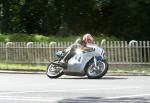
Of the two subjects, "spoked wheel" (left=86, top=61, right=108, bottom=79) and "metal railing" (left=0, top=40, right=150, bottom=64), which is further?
"metal railing" (left=0, top=40, right=150, bottom=64)

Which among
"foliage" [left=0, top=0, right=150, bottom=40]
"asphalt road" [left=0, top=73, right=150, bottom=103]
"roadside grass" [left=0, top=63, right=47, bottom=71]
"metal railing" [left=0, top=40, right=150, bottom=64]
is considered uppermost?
"foliage" [left=0, top=0, right=150, bottom=40]

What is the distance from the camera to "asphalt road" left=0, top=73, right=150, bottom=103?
1500 cm

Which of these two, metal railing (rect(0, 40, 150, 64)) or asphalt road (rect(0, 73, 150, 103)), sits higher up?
metal railing (rect(0, 40, 150, 64))

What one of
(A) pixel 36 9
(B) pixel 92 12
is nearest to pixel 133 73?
(B) pixel 92 12

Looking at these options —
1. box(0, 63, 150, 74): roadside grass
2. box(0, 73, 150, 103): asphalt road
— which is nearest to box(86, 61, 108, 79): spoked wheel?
box(0, 73, 150, 103): asphalt road

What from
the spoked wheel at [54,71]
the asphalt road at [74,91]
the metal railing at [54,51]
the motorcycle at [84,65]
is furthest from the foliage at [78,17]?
the asphalt road at [74,91]

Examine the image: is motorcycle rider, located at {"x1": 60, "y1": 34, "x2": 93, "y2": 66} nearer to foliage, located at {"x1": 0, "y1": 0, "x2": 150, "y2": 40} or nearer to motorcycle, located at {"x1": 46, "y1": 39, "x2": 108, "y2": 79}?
motorcycle, located at {"x1": 46, "y1": 39, "x2": 108, "y2": 79}

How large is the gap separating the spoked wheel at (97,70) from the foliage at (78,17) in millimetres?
10279

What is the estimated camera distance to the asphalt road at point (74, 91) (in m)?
15.0

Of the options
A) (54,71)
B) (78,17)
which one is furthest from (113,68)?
(78,17)

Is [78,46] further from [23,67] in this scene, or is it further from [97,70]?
[23,67]

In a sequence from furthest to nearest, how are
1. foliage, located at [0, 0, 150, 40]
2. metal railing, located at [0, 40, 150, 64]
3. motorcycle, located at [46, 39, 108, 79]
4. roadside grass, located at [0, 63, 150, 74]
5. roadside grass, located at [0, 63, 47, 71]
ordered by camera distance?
foliage, located at [0, 0, 150, 40]
roadside grass, located at [0, 63, 47, 71]
metal railing, located at [0, 40, 150, 64]
roadside grass, located at [0, 63, 150, 74]
motorcycle, located at [46, 39, 108, 79]

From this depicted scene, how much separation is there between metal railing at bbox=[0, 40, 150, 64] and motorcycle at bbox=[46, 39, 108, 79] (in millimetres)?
4549

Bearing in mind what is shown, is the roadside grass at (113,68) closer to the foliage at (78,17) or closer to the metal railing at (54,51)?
the metal railing at (54,51)
